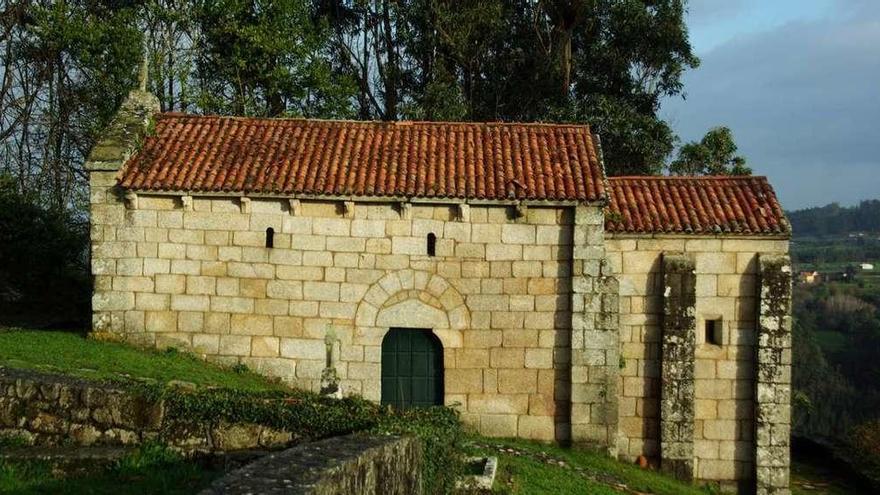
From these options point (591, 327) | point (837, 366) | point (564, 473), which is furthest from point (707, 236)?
point (837, 366)

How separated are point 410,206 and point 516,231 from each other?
6.68 feet

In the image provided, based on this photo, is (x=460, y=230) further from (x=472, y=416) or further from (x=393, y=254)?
(x=472, y=416)

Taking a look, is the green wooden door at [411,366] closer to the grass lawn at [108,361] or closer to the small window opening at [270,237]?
the grass lawn at [108,361]

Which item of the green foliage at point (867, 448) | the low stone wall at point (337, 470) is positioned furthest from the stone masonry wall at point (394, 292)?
the green foliage at point (867, 448)

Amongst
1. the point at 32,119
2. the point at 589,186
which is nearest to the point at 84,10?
the point at 32,119

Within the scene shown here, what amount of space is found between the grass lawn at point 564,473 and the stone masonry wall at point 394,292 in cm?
81

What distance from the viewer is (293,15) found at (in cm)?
2822

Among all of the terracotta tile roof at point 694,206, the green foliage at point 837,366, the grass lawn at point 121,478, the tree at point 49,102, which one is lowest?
the green foliage at point 837,366

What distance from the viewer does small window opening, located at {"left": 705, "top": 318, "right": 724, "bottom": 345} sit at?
16.2 m

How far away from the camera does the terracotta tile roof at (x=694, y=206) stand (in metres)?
16.1

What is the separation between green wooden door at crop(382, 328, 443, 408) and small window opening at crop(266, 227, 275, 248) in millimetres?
2788

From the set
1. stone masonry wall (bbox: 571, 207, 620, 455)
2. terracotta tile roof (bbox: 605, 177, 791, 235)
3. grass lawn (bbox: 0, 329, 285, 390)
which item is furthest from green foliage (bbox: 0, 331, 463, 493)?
terracotta tile roof (bbox: 605, 177, 791, 235)

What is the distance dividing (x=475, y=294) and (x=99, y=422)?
26.3 feet

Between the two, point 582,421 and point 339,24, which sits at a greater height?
point 339,24
